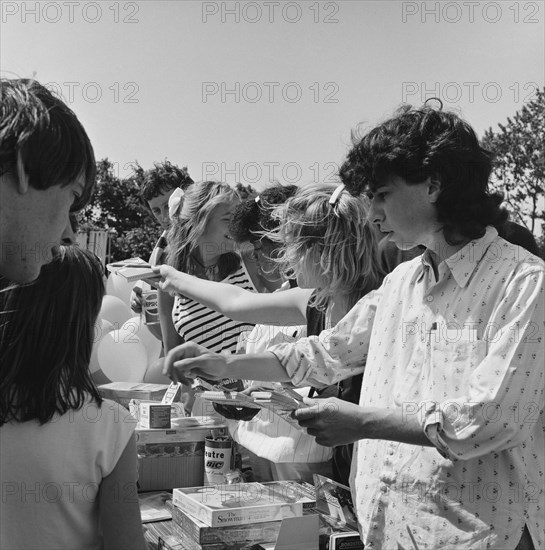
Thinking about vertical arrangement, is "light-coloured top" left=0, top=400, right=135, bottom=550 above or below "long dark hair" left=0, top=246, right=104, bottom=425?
below

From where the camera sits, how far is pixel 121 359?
398cm

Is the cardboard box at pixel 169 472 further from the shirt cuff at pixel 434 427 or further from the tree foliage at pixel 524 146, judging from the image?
the tree foliage at pixel 524 146

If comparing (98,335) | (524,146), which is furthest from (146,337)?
(524,146)

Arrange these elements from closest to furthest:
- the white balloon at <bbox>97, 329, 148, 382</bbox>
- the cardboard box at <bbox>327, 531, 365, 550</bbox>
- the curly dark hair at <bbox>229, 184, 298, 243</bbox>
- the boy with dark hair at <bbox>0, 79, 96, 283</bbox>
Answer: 1. the boy with dark hair at <bbox>0, 79, 96, 283</bbox>
2. the cardboard box at <bbox>327, 531, 365, 550</bbox>
3. the curly dark hair at <bbox>229, 184, 298, 243</bbox>
4. the white balloon at <bbox>97, 329, 148, 382</bbox>

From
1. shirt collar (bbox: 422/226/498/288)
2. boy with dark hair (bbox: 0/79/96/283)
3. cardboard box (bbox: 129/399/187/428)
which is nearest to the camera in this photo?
boy with dark hair (bbox: 0/79/96/283)

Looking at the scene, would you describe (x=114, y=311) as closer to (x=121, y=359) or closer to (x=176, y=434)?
(x=121, y=359)

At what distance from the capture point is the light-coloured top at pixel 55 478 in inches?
51.9

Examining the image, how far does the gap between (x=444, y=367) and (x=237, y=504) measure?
2.48 feet

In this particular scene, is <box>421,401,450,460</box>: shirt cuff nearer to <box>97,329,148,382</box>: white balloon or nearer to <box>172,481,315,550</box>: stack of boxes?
<box>172,481,315,550</box>: stack of boxes

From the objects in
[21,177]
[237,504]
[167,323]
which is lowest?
[237,504]

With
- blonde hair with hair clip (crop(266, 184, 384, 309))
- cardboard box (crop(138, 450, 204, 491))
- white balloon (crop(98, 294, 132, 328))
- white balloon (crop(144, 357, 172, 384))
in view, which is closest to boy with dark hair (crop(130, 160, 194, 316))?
white balloon (crop(98, 294, 132, 328))

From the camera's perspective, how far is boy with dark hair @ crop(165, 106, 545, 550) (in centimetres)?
144

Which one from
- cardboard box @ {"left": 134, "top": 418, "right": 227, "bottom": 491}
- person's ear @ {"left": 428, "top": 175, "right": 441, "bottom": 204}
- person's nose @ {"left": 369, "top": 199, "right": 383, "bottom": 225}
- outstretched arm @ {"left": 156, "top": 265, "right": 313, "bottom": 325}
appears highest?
person's ear @ {"left": 428, "top": 175, "right": 441, "bottom": 204}

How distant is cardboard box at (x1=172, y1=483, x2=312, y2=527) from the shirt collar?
0.84m
